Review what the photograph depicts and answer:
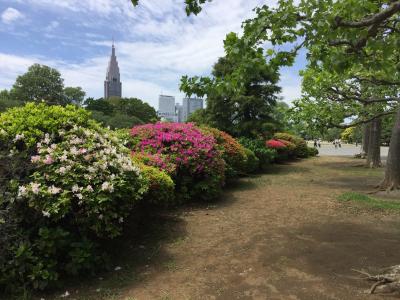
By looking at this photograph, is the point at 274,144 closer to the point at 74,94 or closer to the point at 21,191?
the point at 21,191

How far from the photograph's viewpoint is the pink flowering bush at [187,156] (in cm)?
839

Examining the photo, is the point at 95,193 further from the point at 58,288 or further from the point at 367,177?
the point at 367,177

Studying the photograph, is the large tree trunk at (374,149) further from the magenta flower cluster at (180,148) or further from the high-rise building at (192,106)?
the magenta flower cluster at (180,148)

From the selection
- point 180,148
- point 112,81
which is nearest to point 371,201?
point 180,148

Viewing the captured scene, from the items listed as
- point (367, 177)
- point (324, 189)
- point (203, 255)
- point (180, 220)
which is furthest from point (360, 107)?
point (203, 255)

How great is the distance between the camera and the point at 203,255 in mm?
5145

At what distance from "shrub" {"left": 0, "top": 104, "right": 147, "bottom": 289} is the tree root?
10.2 ft

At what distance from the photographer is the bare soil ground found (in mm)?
3992

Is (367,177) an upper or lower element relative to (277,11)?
lower

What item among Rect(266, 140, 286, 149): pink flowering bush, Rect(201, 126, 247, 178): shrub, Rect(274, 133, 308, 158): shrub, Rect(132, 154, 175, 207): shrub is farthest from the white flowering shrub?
Rect(274, 133, 308, 158): shrub

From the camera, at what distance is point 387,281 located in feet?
13.0

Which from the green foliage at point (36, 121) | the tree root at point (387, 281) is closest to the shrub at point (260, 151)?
the green foliage at point (36, 121)

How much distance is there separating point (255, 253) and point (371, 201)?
544 centimetres

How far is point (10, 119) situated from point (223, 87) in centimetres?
311
